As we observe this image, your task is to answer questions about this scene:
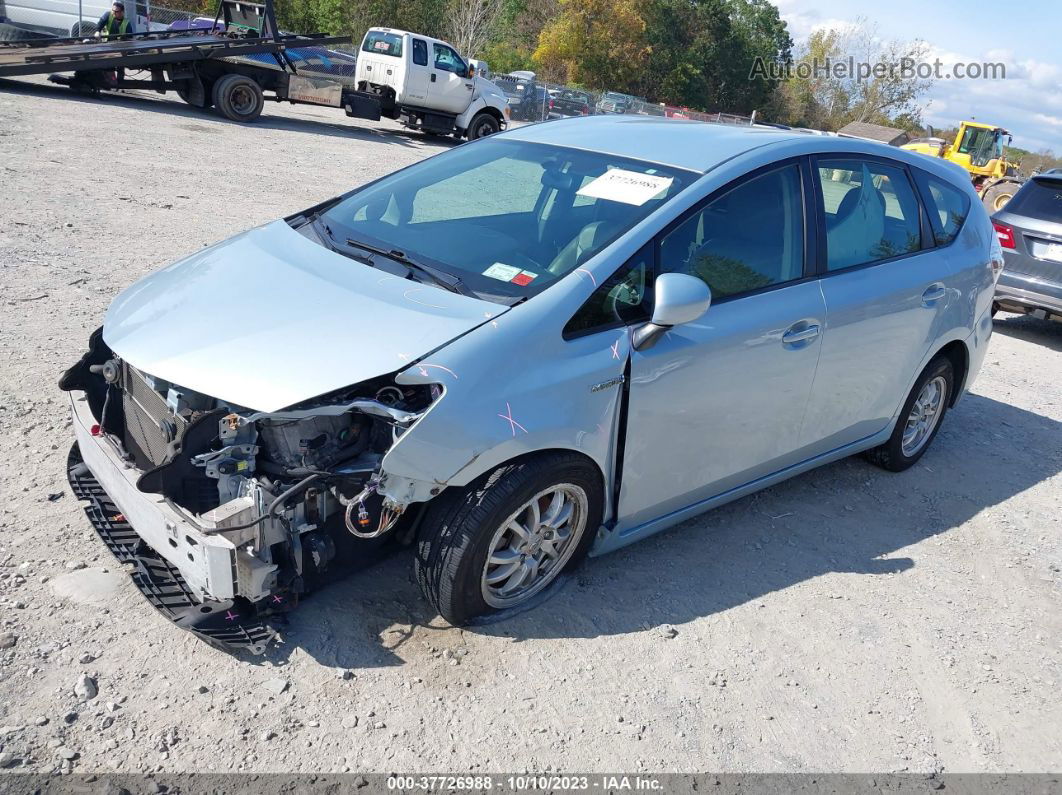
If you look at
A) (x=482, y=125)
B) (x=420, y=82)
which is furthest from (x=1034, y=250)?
(x=482, y=125)

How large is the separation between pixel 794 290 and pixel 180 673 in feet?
9.52

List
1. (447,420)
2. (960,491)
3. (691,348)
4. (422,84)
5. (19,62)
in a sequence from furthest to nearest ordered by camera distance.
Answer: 1. (422,84)
2. (19,62)
3. (960,491)
4. (691,348)
5. (447,420)

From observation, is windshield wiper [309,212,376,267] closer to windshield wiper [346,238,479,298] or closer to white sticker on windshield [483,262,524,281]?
windshield wiper [346,238,479,298]

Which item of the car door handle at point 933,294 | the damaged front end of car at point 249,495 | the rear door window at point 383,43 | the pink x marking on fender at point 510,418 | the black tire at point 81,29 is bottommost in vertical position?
the damaged front end of car at point 249,495

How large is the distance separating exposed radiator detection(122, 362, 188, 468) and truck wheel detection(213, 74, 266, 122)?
50.6 ft

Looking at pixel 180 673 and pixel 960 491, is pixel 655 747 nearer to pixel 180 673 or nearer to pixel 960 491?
pixel 180 673

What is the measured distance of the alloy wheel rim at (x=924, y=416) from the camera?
16.7 feet

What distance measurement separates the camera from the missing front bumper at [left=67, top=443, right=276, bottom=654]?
2.95 m

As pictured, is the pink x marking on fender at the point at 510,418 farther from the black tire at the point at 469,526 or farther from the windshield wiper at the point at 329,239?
the windshield wiper at the point at 329,239

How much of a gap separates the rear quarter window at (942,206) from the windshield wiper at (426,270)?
295 centimetres

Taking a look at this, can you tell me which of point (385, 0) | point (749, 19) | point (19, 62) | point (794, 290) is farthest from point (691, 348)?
point (749, 19)

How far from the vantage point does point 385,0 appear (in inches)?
1695

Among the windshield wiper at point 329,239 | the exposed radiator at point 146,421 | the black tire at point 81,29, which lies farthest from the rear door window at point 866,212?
the black tire at point 81,29

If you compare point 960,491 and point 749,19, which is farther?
point 749,19
